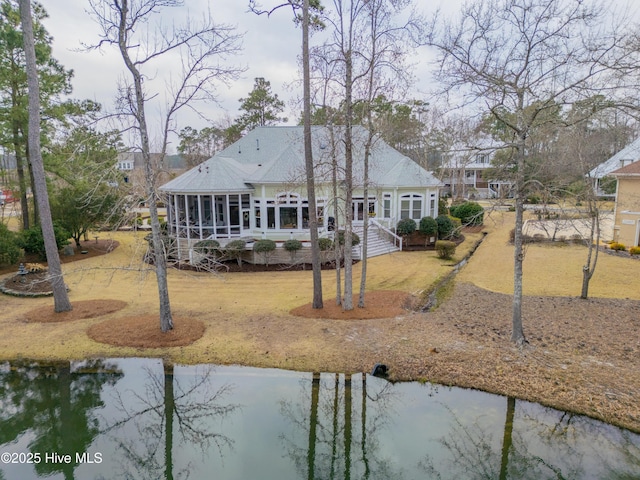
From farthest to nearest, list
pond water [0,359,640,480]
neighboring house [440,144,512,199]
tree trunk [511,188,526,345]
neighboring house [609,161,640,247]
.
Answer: neighboring house [609,161,640,247] → neighboring house [440,144,512,199] → tree trunk [511,188,526,345] → pond water [0,359,640,480]

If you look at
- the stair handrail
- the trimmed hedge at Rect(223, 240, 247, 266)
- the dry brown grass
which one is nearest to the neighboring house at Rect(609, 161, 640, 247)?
the dry brown grass

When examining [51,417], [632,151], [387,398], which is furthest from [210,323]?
[632,151]

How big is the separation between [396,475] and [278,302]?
789 centimetres

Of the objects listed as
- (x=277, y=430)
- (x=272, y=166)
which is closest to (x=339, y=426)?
(x=277, y=430)

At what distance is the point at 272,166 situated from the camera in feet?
69.1

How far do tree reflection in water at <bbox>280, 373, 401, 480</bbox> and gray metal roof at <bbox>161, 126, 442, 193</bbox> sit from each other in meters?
10.9

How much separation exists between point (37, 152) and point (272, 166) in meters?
11.4

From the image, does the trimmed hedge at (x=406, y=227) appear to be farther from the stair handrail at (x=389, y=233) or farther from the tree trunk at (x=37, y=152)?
the tree trunk at (x=37, y=152)

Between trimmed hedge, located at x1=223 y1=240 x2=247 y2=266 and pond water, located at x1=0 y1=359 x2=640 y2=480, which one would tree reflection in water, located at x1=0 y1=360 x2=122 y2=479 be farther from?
trimmed hedge, located at x1=223 y1=240 x2=247 y2=266

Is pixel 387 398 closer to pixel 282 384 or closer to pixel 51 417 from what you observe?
pixel 282 384

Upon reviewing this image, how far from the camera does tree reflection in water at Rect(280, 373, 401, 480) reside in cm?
617

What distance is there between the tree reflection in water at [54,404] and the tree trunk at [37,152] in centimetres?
267

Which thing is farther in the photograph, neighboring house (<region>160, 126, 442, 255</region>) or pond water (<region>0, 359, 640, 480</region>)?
neighboring house (<region>160, 126, 442, 255</region>)

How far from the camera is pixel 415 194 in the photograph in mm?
22891
